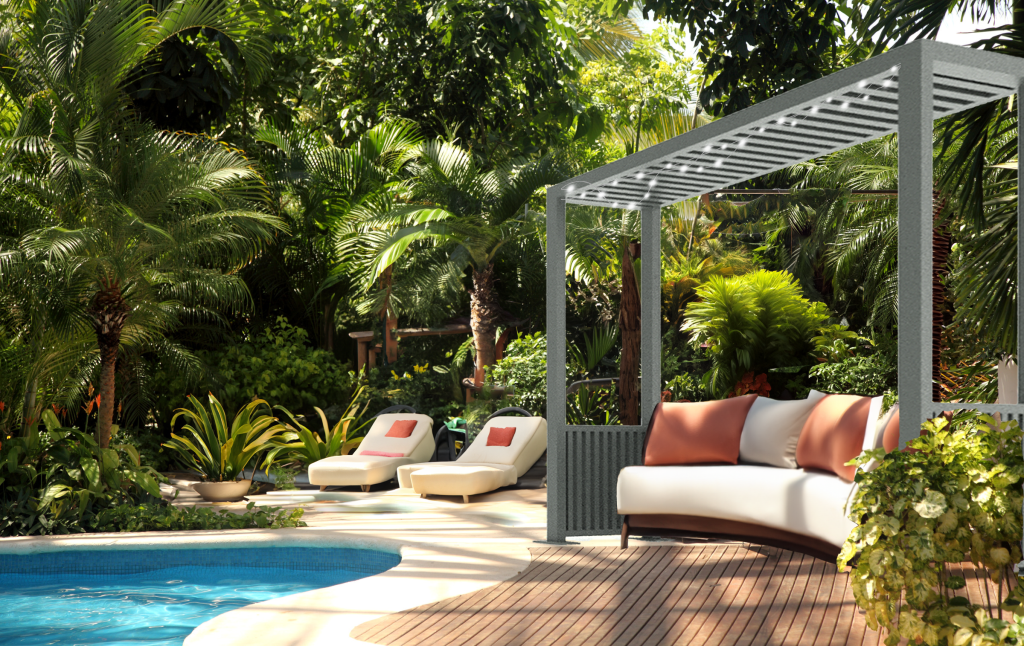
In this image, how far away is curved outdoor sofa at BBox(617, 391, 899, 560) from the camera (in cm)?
439

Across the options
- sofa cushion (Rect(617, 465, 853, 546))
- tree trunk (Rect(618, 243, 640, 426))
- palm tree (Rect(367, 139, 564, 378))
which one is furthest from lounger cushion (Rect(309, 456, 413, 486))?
sofa cushion (Rect(617, 465, 853, 546))

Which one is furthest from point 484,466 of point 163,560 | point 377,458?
→ point 163,560

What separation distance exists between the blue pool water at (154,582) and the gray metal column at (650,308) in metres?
2.13

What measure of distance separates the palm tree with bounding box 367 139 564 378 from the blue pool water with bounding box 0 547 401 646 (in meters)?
4.86

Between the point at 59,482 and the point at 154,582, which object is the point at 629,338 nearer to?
the point at 154,582

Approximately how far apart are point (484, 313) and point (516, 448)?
289 cm

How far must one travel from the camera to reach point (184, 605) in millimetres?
5391

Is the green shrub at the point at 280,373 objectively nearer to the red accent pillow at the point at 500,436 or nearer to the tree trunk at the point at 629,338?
the red accent pillow at the point at 500,436

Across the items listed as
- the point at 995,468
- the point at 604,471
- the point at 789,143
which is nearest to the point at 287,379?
the point at 604,471

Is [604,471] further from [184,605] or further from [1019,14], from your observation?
[1019,14]

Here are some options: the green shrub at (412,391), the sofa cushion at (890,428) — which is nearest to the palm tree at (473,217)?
the green shrub at (412,391)

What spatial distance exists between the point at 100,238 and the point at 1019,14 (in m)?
7.11

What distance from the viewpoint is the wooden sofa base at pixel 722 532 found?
14.6 ft

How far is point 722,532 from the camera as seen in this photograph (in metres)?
5.07
